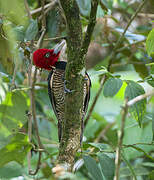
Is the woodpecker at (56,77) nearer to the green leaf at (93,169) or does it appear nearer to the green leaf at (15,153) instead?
the green leaf at (93,169)

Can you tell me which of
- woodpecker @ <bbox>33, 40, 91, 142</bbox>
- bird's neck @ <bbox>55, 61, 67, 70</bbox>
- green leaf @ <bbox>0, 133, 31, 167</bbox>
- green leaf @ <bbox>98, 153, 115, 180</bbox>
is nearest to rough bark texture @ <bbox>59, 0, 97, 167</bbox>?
green leaf @ <bbox>98, 153, 115, 180</bbox>

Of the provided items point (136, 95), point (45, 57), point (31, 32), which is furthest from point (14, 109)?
point (136, 95)

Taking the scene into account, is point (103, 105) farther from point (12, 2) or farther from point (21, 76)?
point (12, 2)

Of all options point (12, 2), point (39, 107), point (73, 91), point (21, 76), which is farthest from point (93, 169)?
point (21, 76)

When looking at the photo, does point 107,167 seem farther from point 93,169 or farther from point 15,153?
point 15,153

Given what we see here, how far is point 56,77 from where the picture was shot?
8.22ft

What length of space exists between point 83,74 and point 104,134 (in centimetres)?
188

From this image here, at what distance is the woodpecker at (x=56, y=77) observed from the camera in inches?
89.5

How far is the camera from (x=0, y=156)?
1188mm

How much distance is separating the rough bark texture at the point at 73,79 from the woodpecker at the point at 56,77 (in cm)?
73

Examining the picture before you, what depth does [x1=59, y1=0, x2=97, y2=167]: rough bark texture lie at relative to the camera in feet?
3.92

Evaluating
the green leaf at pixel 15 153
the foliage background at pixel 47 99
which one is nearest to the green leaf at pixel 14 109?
the foliage background at pixel 47 99

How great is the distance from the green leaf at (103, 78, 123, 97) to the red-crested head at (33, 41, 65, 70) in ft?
2.61

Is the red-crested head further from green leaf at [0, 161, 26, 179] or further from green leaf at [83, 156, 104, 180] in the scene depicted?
green leaf at [0, 161, 26, 179]
